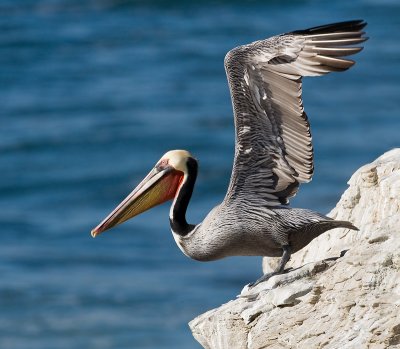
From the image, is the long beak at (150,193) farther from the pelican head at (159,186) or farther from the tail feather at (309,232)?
the tail feather at (309,232)

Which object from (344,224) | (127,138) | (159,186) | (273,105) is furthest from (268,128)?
(127,138)

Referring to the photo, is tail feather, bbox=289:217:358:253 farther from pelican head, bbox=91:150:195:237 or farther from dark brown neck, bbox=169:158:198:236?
pelican head, bbox=91:150:195:237

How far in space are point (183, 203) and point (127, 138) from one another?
13.2 meters

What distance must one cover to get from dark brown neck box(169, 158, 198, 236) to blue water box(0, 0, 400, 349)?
7038 mm

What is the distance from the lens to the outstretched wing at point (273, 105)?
8.20 meters

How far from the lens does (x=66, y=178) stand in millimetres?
20609

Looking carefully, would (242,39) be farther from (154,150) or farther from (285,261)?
(285,261)

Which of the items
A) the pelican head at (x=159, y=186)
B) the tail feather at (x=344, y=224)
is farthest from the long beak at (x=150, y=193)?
the tail feather at (x=344, y=224)

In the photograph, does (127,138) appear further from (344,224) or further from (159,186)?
(344,224)

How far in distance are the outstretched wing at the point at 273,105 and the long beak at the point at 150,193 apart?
0.54m

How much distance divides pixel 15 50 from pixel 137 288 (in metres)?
9.62

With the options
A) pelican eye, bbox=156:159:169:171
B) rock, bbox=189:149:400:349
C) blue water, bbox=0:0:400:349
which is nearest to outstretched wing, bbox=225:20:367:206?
pelican eye, bbox=156:159:169:171

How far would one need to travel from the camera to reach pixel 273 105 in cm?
823

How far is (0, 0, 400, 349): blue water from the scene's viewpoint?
656 inches
